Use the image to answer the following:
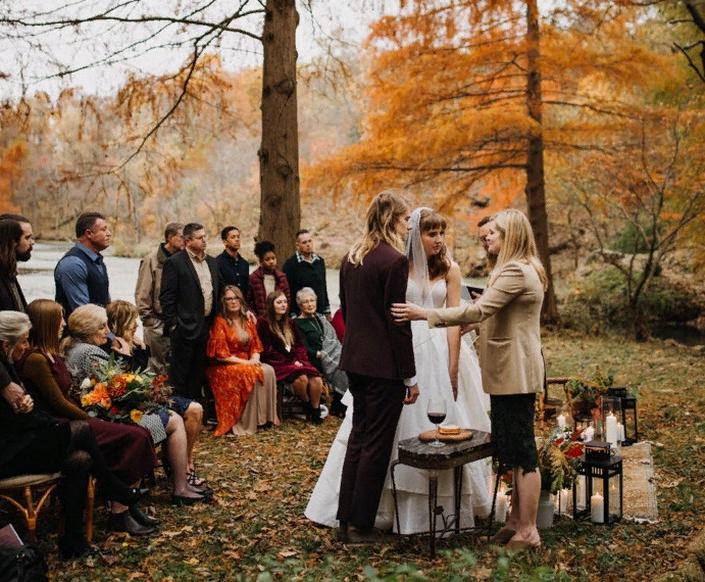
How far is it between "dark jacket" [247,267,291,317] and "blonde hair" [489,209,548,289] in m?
4.08

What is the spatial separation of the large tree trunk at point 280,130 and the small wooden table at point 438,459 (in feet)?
15.0

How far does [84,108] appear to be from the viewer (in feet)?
27.5

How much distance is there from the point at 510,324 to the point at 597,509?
141cm

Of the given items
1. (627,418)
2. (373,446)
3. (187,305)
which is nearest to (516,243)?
(373,446)

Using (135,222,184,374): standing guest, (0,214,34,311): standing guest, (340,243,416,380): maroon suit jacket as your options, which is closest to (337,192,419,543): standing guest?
(340,243,416,380): maroon suit jacket

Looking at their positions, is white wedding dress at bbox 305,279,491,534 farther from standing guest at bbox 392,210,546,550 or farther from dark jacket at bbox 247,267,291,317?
dark jacket at bbox 247,267,291,317

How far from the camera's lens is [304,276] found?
8.03 m

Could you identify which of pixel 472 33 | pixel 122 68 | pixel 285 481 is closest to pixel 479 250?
pixel 472 33

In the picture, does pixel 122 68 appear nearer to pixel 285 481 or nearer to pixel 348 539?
pixel 285 481

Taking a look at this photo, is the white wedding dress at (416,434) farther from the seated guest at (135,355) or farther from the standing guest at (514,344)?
the seated guest at (135,355)

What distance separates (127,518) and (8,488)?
742 millimetres

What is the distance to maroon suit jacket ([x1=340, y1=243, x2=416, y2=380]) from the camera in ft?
13.0

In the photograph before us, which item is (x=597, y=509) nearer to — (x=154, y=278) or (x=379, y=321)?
(x=379, y=321)

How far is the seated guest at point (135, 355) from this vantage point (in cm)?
515
